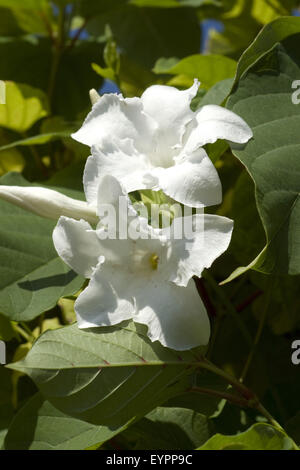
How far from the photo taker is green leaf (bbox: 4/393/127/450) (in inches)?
33.7

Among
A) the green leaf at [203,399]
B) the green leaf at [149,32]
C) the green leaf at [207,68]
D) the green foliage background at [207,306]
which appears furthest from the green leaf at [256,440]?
the green leaf at [149,32]

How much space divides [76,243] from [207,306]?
0.33 meters

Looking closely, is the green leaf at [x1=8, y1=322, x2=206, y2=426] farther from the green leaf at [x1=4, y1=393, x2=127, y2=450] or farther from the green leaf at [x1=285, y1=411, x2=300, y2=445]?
the green leaf at [x1=285, y1=411, x2=300, y2=445]

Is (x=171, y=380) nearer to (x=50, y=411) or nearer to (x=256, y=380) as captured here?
(x=50, y=411)

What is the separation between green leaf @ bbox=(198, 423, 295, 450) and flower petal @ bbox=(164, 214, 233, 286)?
0.59 feet

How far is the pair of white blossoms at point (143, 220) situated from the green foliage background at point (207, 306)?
4 centimetres

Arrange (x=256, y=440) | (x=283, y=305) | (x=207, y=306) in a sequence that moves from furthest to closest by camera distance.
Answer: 1. (x=283, y=305)
2. (x=207, y=306)
3. (x=256, y=440)

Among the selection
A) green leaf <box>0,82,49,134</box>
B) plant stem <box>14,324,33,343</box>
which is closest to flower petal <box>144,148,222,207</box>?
plant stem <box>14,324,33,343</box>

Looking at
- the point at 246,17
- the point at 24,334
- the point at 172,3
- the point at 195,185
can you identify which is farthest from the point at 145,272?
the point at 246,17

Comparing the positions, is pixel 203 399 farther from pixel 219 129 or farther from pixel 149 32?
pixel 149 32

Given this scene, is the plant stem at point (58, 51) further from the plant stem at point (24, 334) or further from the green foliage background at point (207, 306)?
the plant stem at point (24, 334)

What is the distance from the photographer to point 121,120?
0.89 metres

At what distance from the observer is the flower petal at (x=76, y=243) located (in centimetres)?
80

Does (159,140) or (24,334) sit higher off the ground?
(159,140)
